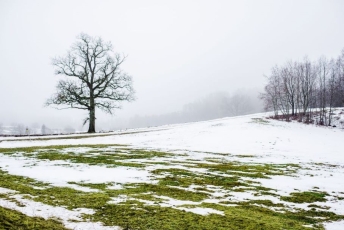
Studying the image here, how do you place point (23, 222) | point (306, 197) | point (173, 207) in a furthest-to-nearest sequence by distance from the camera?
1. point (306, 197)
2. point (173, 207)
3. point (23, 222)

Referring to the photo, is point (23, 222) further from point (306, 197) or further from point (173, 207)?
point (306, 197)

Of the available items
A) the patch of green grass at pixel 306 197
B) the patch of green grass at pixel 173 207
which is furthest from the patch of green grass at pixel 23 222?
the patch of green grass at pixel 306 197

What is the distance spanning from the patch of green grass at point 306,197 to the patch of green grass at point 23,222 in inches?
218

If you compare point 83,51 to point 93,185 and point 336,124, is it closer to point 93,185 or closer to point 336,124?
point 93,185

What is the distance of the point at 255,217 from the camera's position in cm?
492

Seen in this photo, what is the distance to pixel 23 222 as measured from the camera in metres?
3.65

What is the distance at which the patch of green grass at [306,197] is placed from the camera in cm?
670

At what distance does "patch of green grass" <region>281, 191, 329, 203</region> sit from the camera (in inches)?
264

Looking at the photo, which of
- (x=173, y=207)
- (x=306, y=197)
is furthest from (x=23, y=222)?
(x=306, y=197)

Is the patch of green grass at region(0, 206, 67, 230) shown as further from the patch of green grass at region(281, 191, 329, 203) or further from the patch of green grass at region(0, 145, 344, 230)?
the patch of green grass at region(281, 191, 329, 203)

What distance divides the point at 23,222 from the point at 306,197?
6.75 meters

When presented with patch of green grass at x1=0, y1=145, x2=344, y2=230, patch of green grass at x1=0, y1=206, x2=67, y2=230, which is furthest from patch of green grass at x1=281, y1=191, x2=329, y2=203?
patch of green grass at x1=0, y1=206, x2=67, y2=230

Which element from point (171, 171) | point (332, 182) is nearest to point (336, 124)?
point (332, 182)

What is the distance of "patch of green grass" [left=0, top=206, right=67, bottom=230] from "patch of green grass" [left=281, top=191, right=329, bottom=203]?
5.54 m
